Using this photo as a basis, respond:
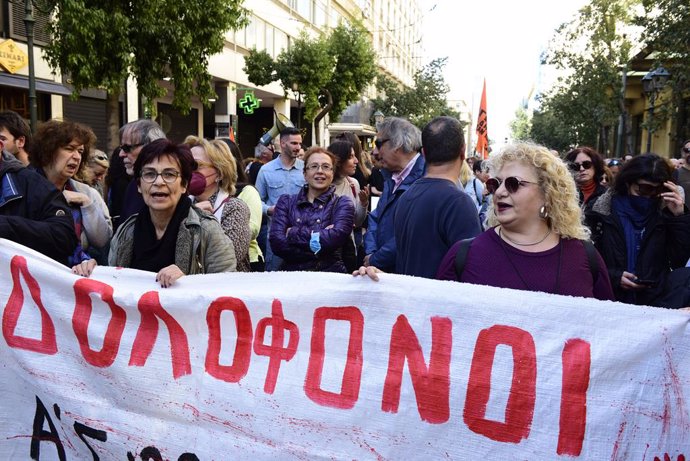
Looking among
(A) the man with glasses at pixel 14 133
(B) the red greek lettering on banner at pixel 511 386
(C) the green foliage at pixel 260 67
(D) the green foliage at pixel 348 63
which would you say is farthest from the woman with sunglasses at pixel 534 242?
(D) the green foliage at pixel 348 63

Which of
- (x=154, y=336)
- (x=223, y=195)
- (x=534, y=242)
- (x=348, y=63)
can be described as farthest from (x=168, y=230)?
(x=348, y=63)

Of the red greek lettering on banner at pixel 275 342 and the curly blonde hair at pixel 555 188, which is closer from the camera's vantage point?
the curly blonde hair at pixel 555 188

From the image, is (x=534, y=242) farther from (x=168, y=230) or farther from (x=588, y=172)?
(x=588, y=172)

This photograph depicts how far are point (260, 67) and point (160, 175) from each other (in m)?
23.2

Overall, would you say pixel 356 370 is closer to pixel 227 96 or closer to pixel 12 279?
pixel 12 279

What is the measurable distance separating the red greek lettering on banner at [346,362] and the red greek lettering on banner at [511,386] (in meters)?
0.44

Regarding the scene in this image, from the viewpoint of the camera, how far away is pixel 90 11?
11.1 meters

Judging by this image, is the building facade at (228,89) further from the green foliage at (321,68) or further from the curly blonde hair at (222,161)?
the curly blonde hair at (222,161)

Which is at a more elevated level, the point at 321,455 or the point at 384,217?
the point at 384,217

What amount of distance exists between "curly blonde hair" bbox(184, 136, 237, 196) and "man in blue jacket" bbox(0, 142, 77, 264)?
95 centimetres

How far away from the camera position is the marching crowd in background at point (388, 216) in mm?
2525

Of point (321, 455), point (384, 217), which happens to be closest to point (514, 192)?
point (321, 455)

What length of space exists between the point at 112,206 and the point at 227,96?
74.0ft

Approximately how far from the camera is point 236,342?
271 centimetres
